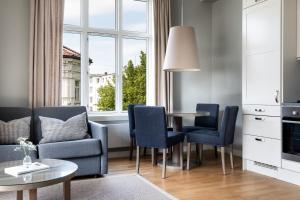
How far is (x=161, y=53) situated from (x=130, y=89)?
2.73 feet

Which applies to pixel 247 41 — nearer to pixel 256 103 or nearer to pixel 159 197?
pixel 256 103

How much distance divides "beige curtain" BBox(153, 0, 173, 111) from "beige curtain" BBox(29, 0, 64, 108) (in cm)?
161

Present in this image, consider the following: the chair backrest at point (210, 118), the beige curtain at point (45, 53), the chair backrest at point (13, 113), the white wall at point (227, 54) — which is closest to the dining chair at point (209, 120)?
the chair backrest at point (210, 118)

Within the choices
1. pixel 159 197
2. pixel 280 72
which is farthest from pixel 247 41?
pixel 159 197

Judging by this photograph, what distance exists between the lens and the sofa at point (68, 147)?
10.9 feet

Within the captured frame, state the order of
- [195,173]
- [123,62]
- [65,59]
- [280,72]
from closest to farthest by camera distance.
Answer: [280,72] → [195,173] → [65,59] → [123,62]

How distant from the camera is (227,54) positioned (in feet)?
17.4

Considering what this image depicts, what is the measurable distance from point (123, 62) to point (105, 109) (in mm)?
877

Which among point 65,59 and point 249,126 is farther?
point 65,59

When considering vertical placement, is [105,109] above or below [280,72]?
below

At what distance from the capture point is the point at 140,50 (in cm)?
525

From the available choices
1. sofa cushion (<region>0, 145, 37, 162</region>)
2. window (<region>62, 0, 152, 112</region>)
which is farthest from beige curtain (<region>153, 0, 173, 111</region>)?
sofa cushion (<region>0, 145, 37, 162</region>)

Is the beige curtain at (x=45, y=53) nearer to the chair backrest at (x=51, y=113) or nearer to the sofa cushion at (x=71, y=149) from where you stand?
the chair backrest at (x=51, y=113)

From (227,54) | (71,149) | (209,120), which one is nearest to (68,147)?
(71,149)
